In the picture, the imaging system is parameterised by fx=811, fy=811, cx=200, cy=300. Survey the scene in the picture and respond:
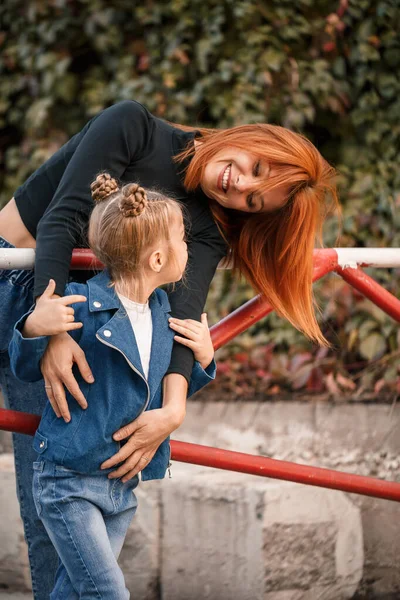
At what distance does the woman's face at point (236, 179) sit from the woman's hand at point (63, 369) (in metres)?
0.50

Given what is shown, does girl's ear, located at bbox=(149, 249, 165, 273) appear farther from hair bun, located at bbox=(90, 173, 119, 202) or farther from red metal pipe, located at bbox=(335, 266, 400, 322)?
red metal pipe, located at bbox=(335, 266, 400, 322)

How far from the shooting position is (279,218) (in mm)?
1868

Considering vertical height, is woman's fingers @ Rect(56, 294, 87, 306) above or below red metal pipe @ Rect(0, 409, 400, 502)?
above

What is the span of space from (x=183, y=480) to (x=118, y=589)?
36.5 inches

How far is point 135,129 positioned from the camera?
67.2 inches

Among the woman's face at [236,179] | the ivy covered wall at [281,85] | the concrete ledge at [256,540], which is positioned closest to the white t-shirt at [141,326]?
the woman's face at [236,179]

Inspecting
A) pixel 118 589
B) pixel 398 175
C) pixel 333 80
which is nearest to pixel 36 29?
pixel 333 80

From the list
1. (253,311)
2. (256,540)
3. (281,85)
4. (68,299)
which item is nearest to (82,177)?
(68,299)

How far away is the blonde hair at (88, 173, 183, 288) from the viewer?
4.91ft

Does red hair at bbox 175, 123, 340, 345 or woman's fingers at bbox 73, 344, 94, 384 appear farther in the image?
red hair at bbox 175, 123, 340, 345

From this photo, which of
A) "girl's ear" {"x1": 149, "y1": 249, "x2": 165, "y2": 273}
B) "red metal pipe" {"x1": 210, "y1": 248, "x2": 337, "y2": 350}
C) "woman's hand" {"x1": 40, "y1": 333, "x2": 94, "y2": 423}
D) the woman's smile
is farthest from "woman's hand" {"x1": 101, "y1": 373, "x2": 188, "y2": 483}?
the woman's smile

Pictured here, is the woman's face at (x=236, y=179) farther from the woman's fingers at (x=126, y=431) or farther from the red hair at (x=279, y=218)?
the woman's fingers at (x=126, y=431)

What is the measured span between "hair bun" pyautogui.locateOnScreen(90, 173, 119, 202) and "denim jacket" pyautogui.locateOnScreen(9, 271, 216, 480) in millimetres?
160

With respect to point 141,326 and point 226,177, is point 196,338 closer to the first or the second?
point 141,326
